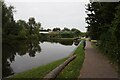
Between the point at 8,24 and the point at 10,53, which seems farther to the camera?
the point at 8,24

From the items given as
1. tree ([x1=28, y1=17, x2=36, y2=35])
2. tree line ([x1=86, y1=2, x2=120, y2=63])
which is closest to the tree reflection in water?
tree line ([x1=86, y1=2, x2=120, y2=63])

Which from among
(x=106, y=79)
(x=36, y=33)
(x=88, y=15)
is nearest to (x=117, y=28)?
(x=106, y=79)

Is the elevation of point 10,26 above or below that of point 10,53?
above

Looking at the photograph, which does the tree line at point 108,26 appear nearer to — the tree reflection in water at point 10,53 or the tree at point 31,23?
the tree reflection in water at point 10,53

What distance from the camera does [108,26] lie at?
22375 millimetres

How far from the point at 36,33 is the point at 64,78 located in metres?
81.9

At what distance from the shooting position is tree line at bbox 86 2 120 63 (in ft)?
45.2

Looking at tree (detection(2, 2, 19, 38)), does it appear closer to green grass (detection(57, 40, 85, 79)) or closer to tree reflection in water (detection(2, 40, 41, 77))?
tree reflection in water (detection(2, 40, 41, 77))

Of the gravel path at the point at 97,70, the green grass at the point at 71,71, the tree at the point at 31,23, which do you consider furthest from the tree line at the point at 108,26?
the tree at the point at 31,23

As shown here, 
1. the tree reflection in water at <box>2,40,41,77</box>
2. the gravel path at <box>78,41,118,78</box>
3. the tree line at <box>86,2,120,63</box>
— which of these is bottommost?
the tree reflection in water at <box>2,40,41,77</box>

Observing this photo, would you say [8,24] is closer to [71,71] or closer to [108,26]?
[108,26]

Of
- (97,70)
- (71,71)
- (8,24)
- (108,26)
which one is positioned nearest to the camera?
(71,71)

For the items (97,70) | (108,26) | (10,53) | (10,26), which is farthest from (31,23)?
(97,70)

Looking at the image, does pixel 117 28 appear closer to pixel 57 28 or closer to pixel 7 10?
pixel 7 10
